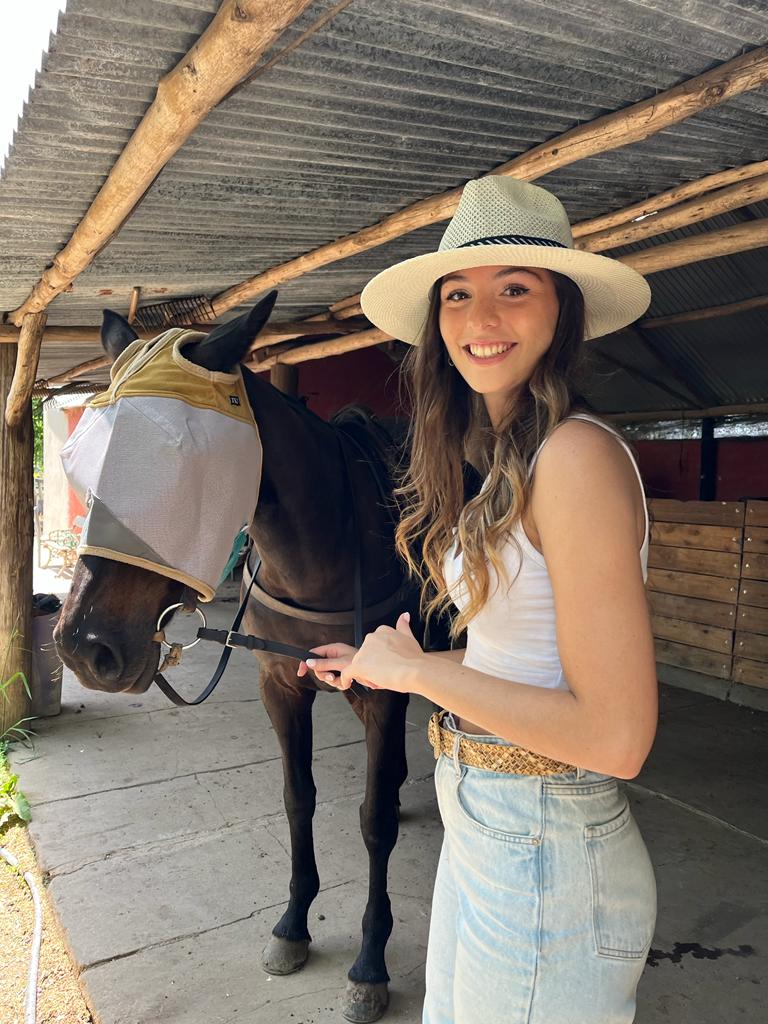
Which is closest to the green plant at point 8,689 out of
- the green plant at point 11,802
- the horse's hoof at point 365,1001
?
the green plant at point 11,802

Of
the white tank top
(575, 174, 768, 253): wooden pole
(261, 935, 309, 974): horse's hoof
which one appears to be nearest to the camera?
the white tank top

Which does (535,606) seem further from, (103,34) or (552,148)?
(552,148)

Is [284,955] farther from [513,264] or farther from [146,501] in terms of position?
[513,264]

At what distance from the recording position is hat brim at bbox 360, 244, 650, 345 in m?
1.10

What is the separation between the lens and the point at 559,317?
46.4 inches

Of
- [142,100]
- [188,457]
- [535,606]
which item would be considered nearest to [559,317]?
[535,606]

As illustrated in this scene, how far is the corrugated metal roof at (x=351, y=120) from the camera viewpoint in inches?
65.2

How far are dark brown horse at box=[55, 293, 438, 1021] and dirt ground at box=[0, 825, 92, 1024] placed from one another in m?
0.62

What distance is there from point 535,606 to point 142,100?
1755 mm

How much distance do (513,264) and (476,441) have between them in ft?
1.03

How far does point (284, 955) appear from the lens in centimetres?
236

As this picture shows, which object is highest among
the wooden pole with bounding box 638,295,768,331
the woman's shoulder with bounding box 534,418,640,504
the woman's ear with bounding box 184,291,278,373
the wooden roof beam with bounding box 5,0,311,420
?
the wooden pole with bounding box 638,295,768,331

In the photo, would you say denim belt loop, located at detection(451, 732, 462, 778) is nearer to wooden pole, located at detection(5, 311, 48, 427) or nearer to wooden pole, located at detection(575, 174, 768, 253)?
wooden pole, located at detection(575, 174, 768, 253)

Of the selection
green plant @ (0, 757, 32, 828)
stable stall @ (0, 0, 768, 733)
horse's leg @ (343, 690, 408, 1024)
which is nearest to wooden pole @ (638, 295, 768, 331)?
stable stall @ (0, 0, 768, 733)
